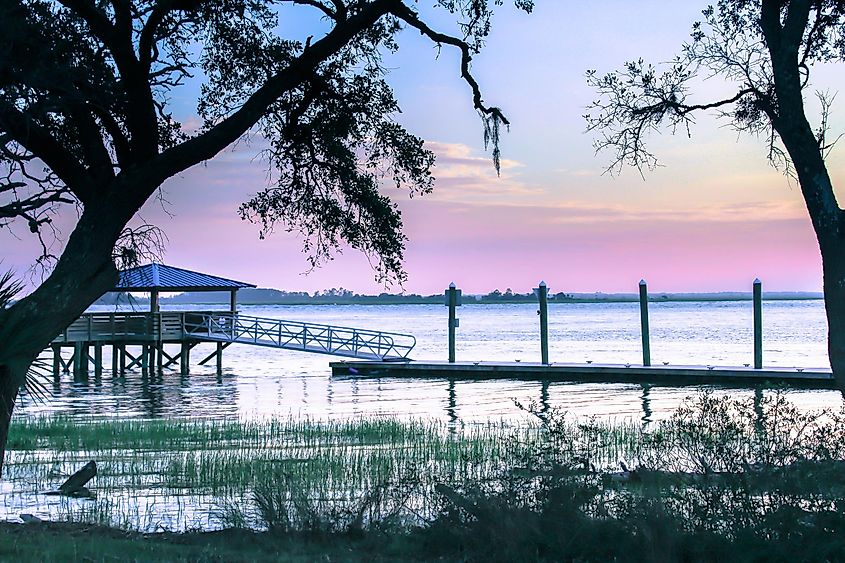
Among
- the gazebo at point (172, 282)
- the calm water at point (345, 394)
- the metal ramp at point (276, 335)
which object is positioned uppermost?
the gazebo at point (172, 282)

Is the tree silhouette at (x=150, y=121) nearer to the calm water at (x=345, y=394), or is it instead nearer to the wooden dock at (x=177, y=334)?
the calm water at (x=345, y=394)

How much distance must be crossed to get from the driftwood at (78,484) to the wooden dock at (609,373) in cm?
1956

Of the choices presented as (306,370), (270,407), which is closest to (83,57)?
(270,407)

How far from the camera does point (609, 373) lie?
3175cm

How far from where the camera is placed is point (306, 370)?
152ft

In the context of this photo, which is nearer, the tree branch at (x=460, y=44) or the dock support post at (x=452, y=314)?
the tree branch at (x=460, y=44)

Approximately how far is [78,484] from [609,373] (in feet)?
72.1

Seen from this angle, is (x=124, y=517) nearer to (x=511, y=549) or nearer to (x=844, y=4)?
(x=511, y=549)

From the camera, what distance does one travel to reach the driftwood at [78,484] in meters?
11.9

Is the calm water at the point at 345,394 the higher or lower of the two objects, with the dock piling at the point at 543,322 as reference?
lower

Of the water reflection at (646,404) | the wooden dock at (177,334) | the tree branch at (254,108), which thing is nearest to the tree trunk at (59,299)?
the tree branch at (254,108)

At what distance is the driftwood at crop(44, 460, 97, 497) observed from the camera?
11.9 meters

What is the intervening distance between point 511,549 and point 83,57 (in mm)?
6700

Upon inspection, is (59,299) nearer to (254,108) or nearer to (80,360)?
(254,108)
